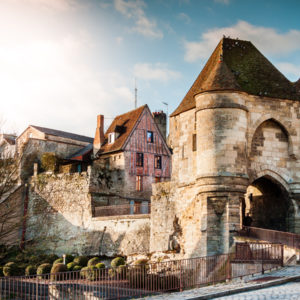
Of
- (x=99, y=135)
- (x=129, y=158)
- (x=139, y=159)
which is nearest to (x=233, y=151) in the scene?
(x=129, y=158)

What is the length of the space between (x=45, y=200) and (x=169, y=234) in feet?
49.9

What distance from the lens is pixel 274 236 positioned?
19.2 metres

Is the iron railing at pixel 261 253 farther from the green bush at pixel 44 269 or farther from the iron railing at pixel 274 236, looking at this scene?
the green bush at pixel 44 269

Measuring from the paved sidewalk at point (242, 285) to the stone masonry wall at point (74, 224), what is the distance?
1323 centimetres

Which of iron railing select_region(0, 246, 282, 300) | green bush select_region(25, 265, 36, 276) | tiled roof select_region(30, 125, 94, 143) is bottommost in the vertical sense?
green bush select_region(25, 265, 36, 276)

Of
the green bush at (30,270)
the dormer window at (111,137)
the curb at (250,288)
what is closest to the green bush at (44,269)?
the green bush at (30,270)

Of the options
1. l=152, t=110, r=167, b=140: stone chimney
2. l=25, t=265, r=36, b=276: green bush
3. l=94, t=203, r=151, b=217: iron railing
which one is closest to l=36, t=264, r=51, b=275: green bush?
l=25, t=265, r=36, b=276: green bush

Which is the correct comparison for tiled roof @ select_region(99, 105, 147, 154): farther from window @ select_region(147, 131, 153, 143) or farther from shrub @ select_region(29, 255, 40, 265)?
shrub @ select_region(29, 255, 40, 265)

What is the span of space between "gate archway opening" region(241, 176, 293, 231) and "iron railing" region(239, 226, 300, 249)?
2.99 metres

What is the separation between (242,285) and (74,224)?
22107 millimetres

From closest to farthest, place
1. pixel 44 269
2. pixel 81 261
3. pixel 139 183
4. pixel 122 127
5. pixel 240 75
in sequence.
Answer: pixel 240 75 < pixel 44 269 < pixel 81 261 < pixel 139 183 < pixel 122 127

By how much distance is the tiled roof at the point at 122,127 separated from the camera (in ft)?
128

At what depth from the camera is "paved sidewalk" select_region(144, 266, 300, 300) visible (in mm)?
13211

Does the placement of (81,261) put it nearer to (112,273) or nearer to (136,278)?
(136,278)
